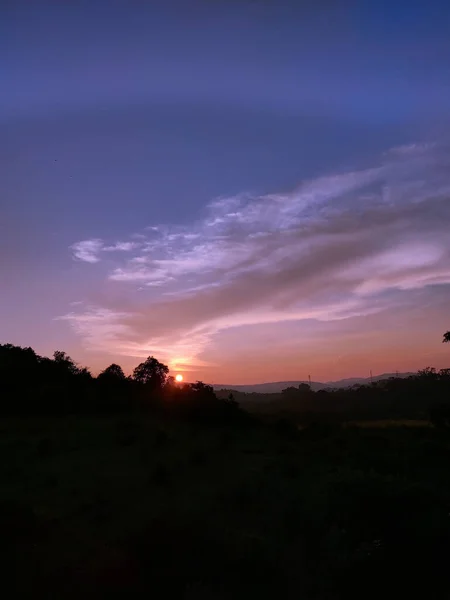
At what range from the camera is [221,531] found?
11.2 metres

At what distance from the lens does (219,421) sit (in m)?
44.7

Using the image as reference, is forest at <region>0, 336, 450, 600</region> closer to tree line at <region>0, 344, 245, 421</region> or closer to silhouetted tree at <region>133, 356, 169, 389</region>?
Result: tree line at <region>0, 344, 245, 421</region>

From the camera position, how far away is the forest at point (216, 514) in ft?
27.9

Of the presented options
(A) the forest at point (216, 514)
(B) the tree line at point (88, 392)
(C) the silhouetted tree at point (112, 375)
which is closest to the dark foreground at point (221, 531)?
(A) the forest at point (216, 514)

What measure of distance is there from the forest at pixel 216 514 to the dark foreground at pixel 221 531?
0.11 feet

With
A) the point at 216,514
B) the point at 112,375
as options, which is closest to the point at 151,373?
the point at 112,375

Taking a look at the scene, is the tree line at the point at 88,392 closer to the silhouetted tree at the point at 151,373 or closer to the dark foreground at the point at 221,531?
the silhouetted tree at the point at 151,373

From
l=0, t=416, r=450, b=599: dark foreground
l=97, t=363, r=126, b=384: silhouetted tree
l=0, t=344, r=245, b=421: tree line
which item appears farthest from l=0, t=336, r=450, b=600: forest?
l=97, t=363, r=126, b=384: silhouetted tree

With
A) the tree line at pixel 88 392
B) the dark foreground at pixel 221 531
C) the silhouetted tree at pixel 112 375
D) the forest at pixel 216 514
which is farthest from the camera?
the silhouetted tree at pixel 112 375

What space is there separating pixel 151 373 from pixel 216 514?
158 feet

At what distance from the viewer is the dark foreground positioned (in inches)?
330

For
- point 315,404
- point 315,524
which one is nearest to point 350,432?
point 315,524

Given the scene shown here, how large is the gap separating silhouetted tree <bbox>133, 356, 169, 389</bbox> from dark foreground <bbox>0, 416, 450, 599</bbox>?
3571 cm

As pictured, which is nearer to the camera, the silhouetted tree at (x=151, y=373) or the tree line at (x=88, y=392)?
the tree line at (x=88, y=392)
